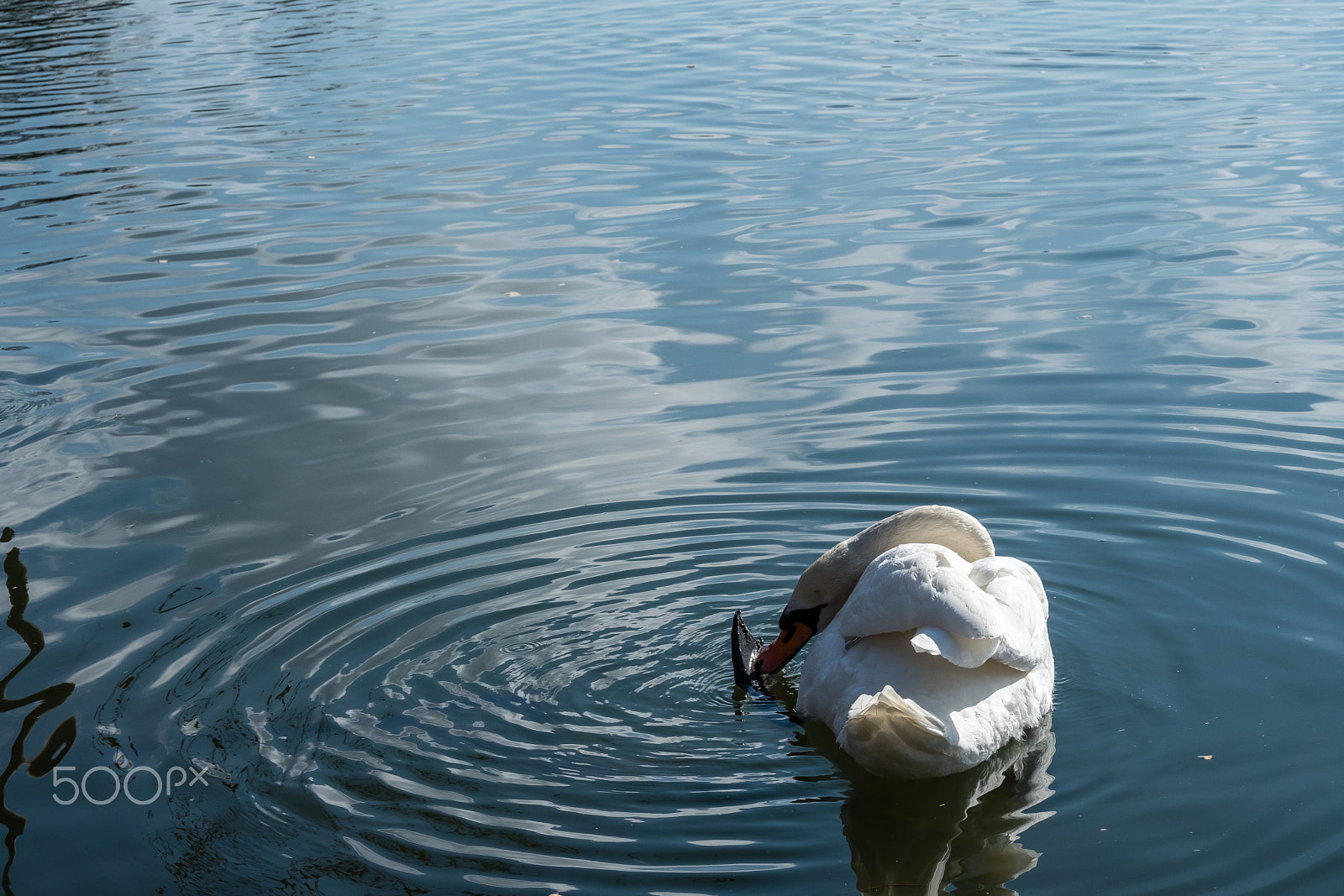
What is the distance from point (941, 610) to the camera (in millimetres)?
4719

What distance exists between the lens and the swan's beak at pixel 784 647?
565 cm

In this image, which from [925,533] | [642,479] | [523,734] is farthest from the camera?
[642,479]

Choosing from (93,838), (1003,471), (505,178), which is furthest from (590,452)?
(505,178)

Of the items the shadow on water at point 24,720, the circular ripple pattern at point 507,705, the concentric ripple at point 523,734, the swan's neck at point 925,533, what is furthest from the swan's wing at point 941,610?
the shadow on water at point 24,720

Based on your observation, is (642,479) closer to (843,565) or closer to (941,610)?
(843,565)

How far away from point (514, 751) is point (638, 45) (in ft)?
66.2

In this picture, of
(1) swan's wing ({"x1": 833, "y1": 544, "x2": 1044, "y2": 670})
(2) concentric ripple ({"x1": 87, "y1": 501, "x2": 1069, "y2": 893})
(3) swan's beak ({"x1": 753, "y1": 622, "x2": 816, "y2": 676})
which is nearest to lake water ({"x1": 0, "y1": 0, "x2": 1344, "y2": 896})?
(2) concentric ripple ({"x1": 87, "y1": 501, "x2": 1069, "y2": 893})

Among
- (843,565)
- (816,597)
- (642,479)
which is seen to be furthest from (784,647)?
(642,479)

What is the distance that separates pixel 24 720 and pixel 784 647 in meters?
3.10

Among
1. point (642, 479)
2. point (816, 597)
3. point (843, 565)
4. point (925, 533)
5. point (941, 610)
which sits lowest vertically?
point (642, 479)

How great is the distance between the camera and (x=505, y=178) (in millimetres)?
14539

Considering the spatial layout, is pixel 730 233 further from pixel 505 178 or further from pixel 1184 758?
pixel 1184 758

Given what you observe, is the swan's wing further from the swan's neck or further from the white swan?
the swan's neck

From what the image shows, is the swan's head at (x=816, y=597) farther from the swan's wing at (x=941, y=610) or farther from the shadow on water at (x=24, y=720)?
the shadow on water at (x=24, y=720)
